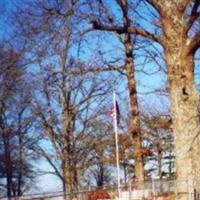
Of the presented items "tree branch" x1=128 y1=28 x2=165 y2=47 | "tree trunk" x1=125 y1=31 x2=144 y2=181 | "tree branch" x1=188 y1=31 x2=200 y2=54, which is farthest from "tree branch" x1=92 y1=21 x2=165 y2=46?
"tree trunk" x1=125 y1=31 x2=144 y2=181

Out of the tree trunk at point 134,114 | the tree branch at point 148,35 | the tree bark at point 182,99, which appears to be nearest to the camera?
the tree bark at point 182,99

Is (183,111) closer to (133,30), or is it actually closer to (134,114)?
(133,30)

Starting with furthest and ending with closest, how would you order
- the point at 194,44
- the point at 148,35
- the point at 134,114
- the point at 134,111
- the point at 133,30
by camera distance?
1. the point at 134,111
2. the point at 134,114
3. the point at 133,30
4. the point at 148,35
5. the point at 194,44

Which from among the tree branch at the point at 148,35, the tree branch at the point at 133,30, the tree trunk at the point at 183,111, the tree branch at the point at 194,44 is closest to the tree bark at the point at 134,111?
the tree branch at the point at 133,30

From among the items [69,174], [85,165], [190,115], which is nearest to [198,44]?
[190,115]

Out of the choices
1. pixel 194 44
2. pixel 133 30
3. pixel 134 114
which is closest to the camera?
pixel 194 44

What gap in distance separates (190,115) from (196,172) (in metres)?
1.18

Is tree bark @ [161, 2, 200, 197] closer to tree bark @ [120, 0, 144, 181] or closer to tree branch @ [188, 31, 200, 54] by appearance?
tree branch @ [188, 31, 200, 54]

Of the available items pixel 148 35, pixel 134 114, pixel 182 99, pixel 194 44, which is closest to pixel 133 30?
pixel 148 35

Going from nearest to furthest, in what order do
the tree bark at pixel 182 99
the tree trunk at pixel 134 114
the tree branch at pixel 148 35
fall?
the tree bark at pixel 182 99
the tree branch at pixel 148 35
the tree trunk at pixel 134 114

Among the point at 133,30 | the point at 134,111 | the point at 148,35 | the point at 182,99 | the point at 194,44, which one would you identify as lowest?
the point at 182,99

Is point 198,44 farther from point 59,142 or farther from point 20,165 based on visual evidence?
point 20,165

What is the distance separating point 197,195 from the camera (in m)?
11.9

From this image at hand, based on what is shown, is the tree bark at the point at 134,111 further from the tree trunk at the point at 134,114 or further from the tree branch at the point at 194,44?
the tree branch at the point at 194,44
